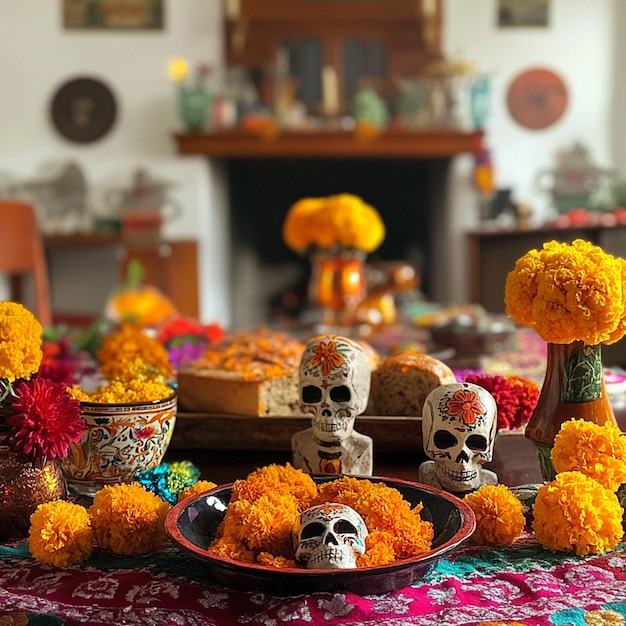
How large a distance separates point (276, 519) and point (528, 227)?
4.00m

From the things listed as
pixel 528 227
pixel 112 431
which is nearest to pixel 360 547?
pixel 112 431

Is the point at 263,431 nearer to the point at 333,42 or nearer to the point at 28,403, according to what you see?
the point at 28,403

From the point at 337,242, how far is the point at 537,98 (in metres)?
2.99

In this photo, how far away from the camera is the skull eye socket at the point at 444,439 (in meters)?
0.87

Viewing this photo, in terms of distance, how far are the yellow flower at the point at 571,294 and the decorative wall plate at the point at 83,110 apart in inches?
165

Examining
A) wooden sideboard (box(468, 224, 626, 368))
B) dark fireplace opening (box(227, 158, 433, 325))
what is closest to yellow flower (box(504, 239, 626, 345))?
wooden sideboard (box(468, 224, 626, 368))

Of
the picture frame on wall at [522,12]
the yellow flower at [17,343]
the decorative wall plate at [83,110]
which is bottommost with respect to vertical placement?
the yellow flower at [17,343]

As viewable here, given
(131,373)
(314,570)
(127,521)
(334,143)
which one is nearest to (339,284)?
(131,373)

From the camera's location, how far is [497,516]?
81cm

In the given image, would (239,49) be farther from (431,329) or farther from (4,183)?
(431,329)

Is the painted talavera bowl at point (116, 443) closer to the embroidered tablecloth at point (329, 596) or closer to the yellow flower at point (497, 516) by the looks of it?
the embroidered tablecloth at point (329, 596)

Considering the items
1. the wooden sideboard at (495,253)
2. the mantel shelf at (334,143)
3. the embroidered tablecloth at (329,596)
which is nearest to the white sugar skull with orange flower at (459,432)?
the embroidered tablecloth at (329,596)

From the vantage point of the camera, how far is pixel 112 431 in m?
0.92

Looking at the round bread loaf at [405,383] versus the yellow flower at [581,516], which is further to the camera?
the round bread loaf at [405,383]
